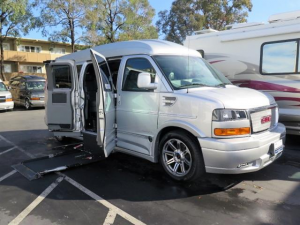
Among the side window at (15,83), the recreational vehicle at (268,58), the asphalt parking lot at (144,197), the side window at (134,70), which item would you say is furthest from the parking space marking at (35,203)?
the side window at (15,83)

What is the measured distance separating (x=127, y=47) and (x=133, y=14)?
24422 millimetres

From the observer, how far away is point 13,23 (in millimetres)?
26750

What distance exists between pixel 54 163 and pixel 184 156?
262 cm

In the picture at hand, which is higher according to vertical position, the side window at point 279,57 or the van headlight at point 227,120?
the side window at point 279,57

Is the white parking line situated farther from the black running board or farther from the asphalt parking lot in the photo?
the black running board

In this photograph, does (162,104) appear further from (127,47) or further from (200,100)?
(127,47)

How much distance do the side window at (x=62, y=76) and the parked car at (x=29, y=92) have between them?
9.64m

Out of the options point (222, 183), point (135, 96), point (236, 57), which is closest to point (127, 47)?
point (135, 96)

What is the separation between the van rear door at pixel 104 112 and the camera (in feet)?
14.8

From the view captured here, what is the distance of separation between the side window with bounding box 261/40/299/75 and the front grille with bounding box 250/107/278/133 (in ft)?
7.45

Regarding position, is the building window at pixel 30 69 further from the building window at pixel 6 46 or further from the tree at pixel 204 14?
the tree at pixel 204 14

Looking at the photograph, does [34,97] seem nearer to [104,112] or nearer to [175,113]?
[104,112]

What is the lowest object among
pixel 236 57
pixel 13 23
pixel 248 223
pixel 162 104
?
pixel 248 223

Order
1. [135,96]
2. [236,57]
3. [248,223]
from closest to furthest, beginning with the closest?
[248,223] < [135,96] < [236,57]
